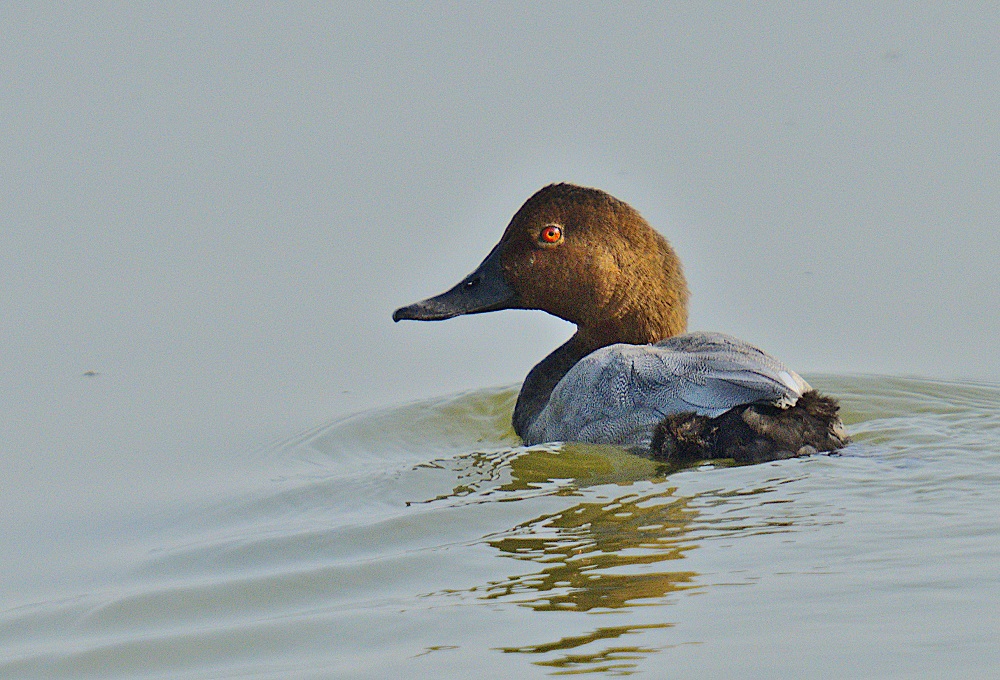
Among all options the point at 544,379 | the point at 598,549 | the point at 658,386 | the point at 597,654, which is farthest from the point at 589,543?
the point at 544,379

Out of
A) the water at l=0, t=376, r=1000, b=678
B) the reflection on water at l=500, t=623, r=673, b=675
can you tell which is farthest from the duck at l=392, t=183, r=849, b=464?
the reflection on water at l=500, t=623, r=673, b=675

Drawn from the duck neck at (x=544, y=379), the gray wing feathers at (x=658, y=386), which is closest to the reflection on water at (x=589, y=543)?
the gray wing feathers at (x=658, y=386)

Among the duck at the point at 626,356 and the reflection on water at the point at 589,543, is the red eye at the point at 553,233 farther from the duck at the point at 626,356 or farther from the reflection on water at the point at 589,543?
the reflection on water at the point at 589,543

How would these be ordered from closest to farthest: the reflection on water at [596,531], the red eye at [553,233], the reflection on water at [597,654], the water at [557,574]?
the reflection on water at [597,654], the water at [557,574], the reflection on water at [596,531], the red eye at [553,233]

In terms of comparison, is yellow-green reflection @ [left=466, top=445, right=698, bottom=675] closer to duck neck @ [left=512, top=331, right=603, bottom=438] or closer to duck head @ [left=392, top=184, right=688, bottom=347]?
duck neck @ [left=512, top=331, right=603, bottom=438]

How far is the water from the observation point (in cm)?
360

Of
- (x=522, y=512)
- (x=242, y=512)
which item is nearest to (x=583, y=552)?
(x=522, y=512)

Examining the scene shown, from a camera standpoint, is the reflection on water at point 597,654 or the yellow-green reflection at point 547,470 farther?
the yellow-green reflection at point 547,470

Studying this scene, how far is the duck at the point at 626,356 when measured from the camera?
5.35 meters

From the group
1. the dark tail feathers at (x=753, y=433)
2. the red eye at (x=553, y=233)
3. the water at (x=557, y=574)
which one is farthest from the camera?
the red eye at (x=553, y=233)

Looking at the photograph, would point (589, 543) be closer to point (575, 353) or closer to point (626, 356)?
point (626, 356)

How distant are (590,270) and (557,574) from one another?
2590mm

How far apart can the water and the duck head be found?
1.00 m

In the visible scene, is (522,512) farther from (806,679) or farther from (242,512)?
(806,679)
